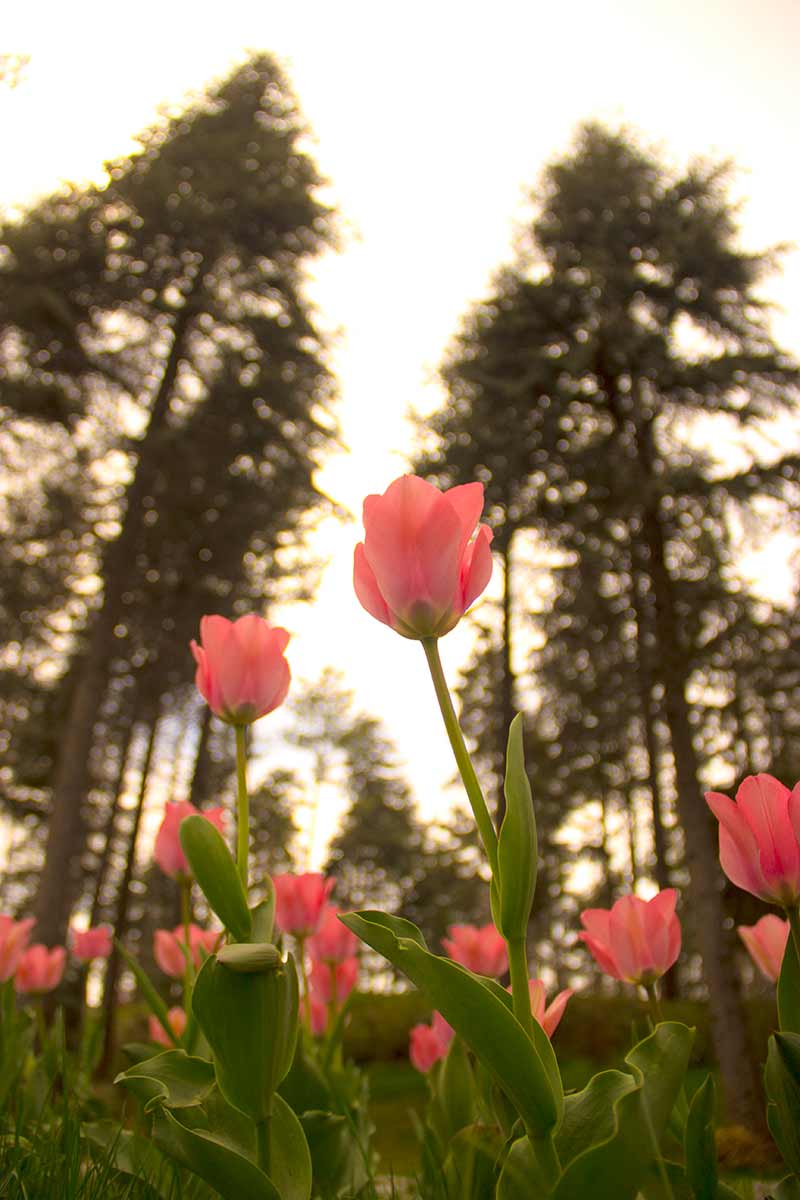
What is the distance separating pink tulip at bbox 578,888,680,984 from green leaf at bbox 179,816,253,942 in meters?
0.56

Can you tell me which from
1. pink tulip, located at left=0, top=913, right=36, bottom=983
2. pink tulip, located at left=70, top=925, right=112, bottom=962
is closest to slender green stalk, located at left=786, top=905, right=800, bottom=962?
pink tulip, located at left=0, top=913, right=36, bottom=983

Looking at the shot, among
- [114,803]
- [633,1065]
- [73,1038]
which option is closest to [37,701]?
[114,803]

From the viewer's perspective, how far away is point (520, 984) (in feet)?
2.97

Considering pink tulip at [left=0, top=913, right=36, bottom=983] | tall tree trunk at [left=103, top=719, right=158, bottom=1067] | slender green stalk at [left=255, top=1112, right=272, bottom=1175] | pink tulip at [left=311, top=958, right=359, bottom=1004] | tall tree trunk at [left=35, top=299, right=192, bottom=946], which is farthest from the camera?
tall tree trunk at [left=103, top=719, right=158, bottom=1067]

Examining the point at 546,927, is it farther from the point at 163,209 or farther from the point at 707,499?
the point at 163,209

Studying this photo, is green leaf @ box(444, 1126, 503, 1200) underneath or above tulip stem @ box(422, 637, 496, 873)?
underneath

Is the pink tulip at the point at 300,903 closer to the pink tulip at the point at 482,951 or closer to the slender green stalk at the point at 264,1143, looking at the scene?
the pink tulip at the point at 482,951

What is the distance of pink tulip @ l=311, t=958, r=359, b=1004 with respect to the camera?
229 cm

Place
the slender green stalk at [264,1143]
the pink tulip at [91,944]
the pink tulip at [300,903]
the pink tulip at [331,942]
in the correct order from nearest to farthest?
the slender green stalk at [264,1143] < the pink tulip at [300,903] < the pink tulip at [331,942] < the pink tulip at [91,944]

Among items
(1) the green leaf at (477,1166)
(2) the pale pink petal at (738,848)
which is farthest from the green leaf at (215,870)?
(2) the pale pink petal at (738,848)

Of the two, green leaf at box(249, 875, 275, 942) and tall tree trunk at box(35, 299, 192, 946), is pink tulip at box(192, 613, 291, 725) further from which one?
tall tree trunk at box(35, 299, 192, 946)

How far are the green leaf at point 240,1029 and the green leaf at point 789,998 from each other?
1.79 ft

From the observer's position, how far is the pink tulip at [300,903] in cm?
186

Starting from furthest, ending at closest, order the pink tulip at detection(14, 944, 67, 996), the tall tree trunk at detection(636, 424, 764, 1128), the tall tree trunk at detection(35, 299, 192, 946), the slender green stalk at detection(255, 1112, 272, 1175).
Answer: the tall tree trunk at detection(35, 299, 192, 946), the tall tree trunk at detection(636, 424, 764, 1128), the pink tulip at detection(14, 944, 67, 996), the slender green stalk at detection(255, 1112, 272, 1175)
